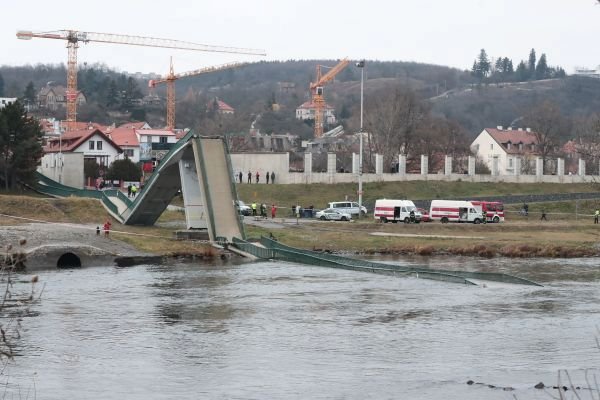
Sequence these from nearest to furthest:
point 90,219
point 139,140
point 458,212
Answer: point 90,219, point 458,212, point 139,140

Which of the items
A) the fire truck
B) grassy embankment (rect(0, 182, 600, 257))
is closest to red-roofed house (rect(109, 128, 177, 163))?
grassy embankment (rect(0, 182, 600, 257))

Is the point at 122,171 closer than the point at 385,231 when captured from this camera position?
No

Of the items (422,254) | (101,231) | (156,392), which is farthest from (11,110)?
(156,392)

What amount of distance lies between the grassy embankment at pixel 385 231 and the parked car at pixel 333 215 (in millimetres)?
1532

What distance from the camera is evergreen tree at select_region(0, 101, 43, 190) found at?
91875 millimetres

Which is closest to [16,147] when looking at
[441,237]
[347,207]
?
[347,207]

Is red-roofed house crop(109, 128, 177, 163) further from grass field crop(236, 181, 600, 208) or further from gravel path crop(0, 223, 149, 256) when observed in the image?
gravel path crop(0, 223, 149, 256)

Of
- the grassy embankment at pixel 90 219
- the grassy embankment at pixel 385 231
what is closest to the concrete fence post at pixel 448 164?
the grassy embankment at pixel 385 231

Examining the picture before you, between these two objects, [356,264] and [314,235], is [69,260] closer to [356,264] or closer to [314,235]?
[356,264]

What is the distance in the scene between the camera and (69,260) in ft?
211

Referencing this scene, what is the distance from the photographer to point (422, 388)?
3156 centimetres

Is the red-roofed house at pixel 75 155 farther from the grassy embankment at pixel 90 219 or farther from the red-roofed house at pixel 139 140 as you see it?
the grassy embankment at pixel 90 219

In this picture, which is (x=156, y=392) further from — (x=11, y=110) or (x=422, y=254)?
(x=11, y=110)

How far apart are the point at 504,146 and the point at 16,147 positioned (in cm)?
9442
